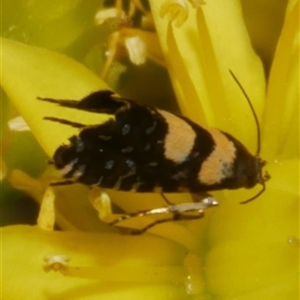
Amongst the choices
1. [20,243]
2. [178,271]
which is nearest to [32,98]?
[20,243]

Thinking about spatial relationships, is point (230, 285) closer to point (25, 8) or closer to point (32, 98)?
point (32, 98)

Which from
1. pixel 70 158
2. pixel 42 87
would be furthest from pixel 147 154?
pixel 42 87

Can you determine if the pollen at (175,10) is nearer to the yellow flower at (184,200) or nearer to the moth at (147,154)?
the yellow flower at (184,200)

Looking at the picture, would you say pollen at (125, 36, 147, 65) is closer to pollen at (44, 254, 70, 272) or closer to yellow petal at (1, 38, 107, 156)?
yellow petal at (1, 38, 107, 156)

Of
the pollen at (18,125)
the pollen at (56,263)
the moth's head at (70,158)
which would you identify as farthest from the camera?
the pollen at (18,125)

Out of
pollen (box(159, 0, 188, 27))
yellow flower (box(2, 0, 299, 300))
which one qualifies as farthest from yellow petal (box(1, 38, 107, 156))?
pollen (box(159, 0, 188, 27))

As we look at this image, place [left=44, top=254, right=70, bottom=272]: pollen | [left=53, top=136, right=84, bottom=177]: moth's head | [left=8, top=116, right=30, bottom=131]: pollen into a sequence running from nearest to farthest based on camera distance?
[left=53, top=136, right=84, bottom=177]: moth's head, [left=44, top=254, right=70, bottom=272]: pollen, [left=8, top=116, right=30, bottom=131]: pollen

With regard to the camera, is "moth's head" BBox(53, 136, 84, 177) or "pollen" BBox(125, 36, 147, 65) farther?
"pollen" BBox(125, 36, 147, 65)

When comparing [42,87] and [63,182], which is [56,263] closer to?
[63,182]

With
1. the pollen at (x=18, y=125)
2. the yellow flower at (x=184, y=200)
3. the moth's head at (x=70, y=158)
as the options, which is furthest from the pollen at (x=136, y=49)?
the moth's head at (x=70, y=158)
